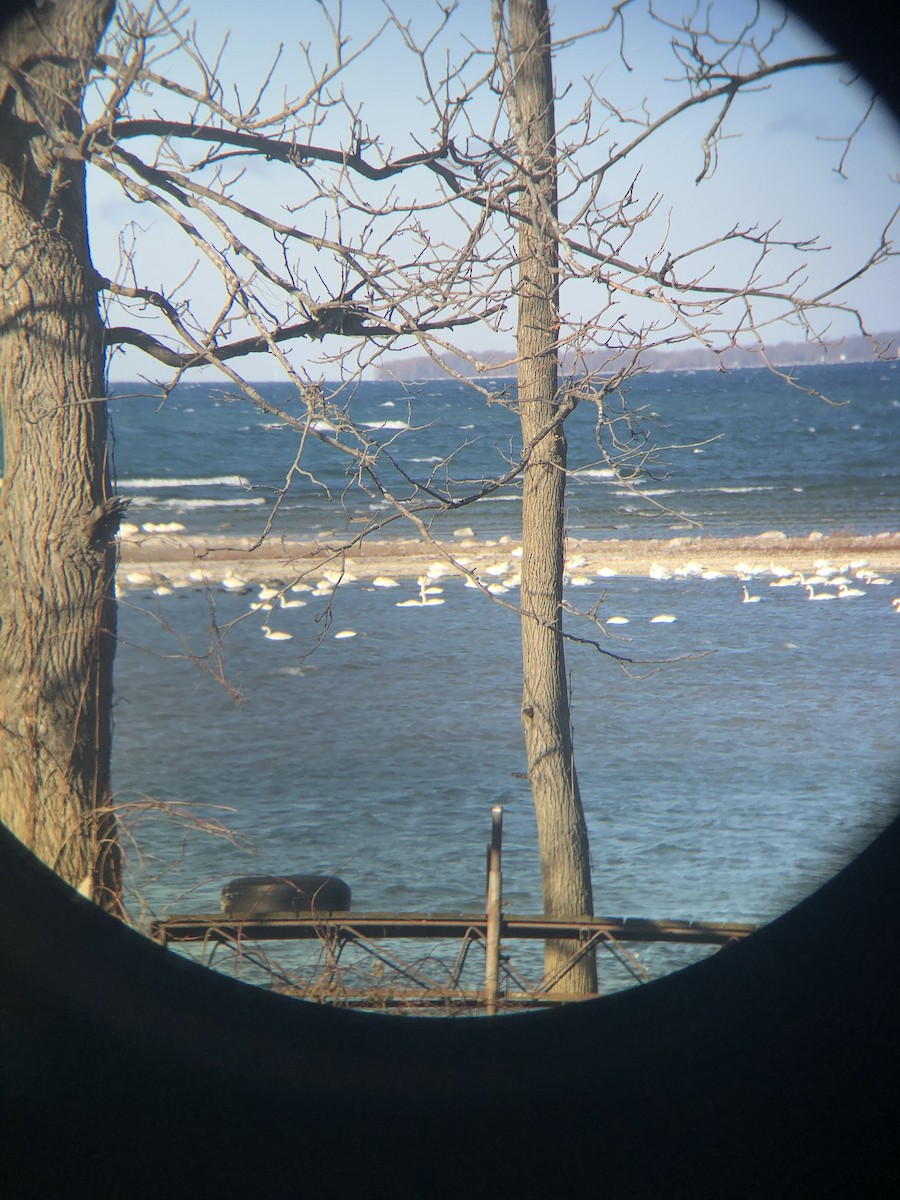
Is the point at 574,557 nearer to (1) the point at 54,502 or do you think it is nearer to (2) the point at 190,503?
(2) the point at 190,503

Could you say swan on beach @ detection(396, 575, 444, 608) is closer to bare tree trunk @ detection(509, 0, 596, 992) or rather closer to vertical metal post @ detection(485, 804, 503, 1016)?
bare tree trunk @ detection(509, 0, 596, 992)

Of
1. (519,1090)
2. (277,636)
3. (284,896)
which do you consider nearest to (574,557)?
(277,636)

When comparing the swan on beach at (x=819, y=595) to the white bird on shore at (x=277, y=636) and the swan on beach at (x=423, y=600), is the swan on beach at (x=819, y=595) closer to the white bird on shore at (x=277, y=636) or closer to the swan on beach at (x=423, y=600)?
the swan on beach at (x=423, y=600)

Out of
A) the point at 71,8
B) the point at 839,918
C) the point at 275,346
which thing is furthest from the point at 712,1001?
the point at 71,8

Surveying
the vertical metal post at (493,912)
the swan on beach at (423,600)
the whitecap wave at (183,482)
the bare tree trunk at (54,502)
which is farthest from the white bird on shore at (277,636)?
the whitecap wave at (183,482)

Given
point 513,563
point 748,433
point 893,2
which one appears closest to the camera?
point 893,2

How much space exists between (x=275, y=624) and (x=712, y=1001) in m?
14.6

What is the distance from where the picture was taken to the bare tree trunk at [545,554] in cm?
511

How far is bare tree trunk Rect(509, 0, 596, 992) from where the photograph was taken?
16.8 ft

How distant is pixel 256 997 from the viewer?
3.07m

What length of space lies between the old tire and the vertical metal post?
1564 millimetres

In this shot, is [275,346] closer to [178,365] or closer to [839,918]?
[178,365]

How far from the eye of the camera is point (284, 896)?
21.2 feet

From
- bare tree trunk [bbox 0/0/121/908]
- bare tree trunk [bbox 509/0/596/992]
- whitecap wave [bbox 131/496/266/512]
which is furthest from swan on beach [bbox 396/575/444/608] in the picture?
bare tree trunk [bbox 0/0/121/908]
